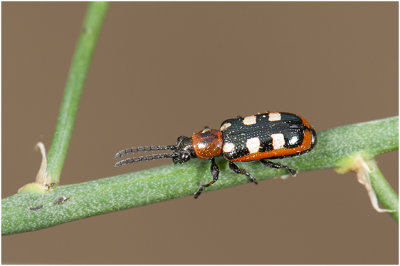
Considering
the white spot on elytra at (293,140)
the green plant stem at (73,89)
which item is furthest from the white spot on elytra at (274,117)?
the green plant stem at (73,89)

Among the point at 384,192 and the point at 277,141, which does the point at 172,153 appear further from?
the point at 384,192

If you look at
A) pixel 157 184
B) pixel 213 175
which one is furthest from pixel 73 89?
pixel 213 175

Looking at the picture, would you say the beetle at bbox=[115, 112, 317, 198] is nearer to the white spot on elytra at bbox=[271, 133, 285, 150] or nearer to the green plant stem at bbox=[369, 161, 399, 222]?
the white spot on elytra at bbox=[271, 133, 285, 150]

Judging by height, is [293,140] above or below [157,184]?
above

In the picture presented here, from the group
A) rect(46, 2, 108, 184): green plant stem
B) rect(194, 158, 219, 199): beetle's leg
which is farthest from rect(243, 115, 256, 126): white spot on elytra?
rect(46, 2, 108, 184): green plant stem

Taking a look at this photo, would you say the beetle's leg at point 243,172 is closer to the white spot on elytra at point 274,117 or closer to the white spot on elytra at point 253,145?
the white spot on elytra at point 253,145

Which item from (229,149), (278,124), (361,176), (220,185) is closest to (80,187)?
(220,185)

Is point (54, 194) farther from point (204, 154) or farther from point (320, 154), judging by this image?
point (320, 154)
